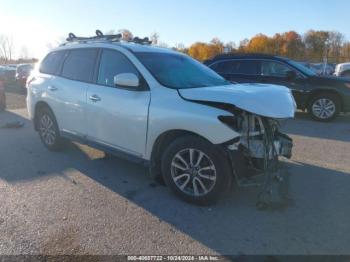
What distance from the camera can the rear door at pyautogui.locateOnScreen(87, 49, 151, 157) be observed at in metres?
4.21

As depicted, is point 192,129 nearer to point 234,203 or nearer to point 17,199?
point 234,203

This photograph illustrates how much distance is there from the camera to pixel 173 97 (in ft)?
12.9

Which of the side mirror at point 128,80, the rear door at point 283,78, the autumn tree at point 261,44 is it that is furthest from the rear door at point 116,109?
the autumn tree at point 261,44

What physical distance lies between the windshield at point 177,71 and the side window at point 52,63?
1.92 m

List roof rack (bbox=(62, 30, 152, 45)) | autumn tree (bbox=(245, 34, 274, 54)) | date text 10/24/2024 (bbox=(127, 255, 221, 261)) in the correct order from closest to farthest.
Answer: date text 10/24/2024 (bbox=(127, 255, 221, 261)), roof rack (bbox=(62, 30, 152, 45)), autumn tree (bbox=(245, 34, 274, 54))

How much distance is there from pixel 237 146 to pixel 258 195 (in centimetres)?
75

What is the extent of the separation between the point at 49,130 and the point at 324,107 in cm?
712

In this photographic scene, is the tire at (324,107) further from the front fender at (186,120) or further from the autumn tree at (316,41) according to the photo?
the autumn tree at (316,41)

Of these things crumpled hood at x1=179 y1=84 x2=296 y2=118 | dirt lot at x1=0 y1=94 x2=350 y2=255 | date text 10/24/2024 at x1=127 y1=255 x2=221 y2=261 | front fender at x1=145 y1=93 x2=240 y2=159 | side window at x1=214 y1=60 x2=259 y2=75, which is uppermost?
side window at x1=214 y1=60 x2=259 y2=75

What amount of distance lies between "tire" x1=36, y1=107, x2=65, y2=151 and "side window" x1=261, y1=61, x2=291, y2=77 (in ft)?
20.0

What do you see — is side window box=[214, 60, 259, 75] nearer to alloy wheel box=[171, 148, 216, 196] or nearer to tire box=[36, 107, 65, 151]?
tire box=[36, 107, 65, 151]

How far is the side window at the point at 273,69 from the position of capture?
9.46m

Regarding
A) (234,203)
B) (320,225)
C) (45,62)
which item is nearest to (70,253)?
(234,203)

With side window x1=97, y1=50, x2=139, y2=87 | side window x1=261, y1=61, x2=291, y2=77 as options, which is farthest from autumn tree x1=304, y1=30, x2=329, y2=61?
side window x1=97, y1=50, x2=139, y2=87
